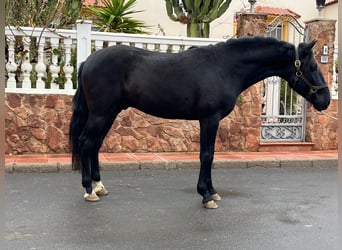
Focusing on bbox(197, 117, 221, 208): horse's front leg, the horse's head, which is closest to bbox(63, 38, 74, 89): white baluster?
bbox(197, 117, 221, 208): horse's front leg

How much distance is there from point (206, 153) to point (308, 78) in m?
1.37

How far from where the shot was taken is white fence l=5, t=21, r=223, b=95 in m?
7.08

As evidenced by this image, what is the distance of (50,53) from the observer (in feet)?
24.4

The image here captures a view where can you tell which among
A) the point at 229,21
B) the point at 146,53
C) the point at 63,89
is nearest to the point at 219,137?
the point at 63,89

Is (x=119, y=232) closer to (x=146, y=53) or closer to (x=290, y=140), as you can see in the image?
(x=146, y=53)

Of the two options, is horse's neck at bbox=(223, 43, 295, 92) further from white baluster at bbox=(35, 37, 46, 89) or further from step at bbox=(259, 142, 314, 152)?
white baluster at bbox=(35, 37, 46, 89)

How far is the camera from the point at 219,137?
784 cm

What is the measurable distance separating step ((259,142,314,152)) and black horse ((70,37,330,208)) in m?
3.17

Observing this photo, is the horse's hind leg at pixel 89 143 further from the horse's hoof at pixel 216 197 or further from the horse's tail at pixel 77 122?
the horse's hoof at pixel 216 197

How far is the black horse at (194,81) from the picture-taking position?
4.71 meters

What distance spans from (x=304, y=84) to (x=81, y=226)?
109 inches

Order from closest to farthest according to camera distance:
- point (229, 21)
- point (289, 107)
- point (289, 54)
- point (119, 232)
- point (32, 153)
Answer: point (119, 232) → point (289, 54) → point (32, 153) → point (289, 107) → point (229, 21)

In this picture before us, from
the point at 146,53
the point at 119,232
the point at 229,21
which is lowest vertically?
the point at 119,232

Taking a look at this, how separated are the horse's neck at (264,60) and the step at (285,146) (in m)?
3.33
